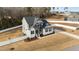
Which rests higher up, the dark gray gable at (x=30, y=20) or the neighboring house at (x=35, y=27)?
the dark gray gable at (x=30, y=20)

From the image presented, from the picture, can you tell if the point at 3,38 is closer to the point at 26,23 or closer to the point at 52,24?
the point at 26,23

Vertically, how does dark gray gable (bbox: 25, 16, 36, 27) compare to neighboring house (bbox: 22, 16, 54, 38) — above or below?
above
